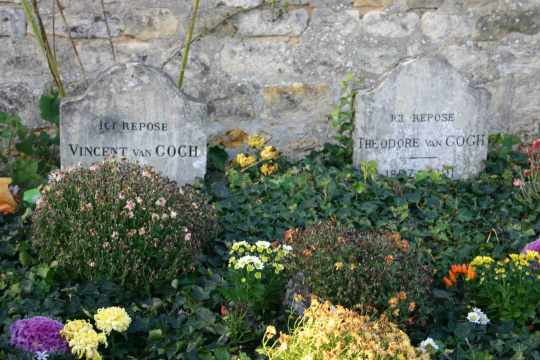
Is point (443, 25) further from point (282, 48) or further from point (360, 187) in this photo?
point (360, 187)

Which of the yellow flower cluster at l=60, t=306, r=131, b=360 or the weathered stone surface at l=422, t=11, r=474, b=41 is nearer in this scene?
the yellow flower cluster at l=60, t=306, r=131, b=360

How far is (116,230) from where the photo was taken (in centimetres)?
352

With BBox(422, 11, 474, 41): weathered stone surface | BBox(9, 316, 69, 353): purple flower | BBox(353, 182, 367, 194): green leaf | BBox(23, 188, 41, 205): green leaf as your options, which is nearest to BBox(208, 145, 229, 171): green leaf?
BBox(353, 182, 367, 194): green leaf

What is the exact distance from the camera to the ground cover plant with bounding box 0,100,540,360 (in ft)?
10.7

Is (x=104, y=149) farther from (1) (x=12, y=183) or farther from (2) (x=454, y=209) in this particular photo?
(2) (x=454, y=209)

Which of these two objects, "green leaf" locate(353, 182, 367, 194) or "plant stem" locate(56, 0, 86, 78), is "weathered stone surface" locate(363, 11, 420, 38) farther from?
"plant stem" locate(56, 0, 86, 78)

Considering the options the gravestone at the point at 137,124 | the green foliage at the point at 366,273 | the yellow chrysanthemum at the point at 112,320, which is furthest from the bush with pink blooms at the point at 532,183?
the yellow chrysanthemum at the point at 112,320

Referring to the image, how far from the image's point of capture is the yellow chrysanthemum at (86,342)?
2.88 meters

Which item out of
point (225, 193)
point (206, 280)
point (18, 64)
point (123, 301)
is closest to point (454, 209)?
point (225, 193)

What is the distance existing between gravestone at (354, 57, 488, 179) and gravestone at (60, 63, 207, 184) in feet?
3.35

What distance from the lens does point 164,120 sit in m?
4.73

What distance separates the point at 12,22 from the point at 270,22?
1.71m

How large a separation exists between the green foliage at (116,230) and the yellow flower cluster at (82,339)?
0.52 metres

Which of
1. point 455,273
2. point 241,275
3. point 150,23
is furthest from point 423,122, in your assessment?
point 241,275
